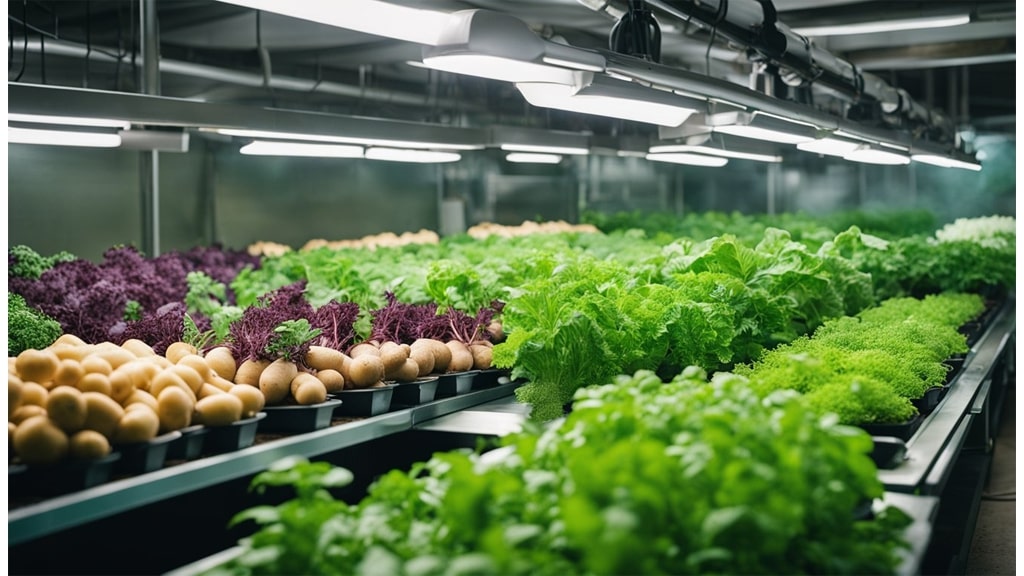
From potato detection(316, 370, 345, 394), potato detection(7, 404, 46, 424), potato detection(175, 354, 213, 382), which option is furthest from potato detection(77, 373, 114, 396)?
potato detection(316, 370, 345, 394)

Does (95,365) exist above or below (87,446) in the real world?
above

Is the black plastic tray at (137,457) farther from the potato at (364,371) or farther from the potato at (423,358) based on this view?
the potato at (423,358)

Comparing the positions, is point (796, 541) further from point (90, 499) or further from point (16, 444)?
point (16, 444)

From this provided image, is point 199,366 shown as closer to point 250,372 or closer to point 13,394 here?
point 250,372

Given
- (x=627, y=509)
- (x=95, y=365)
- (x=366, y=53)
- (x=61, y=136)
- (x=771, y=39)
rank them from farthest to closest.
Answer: (x=366, y=53) < (x=771, y=39) < (x=61, y=136) < (x=95, y=365) < (x=627, y=509)

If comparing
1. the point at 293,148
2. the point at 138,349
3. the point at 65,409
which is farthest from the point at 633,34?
the point at 65,409

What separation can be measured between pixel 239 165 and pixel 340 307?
5.90m

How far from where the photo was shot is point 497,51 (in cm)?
277

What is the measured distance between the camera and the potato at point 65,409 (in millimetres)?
2529

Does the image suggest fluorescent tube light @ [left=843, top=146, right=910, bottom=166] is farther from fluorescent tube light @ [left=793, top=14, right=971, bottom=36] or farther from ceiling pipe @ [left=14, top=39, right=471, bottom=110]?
ceiling pipe @ [left=14, top=39, right=471, bottom=110]

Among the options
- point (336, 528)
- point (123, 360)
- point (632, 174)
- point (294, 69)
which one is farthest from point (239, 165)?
point (336, 528)

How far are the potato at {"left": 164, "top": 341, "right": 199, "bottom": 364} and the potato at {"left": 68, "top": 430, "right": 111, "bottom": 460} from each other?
0.92 meters

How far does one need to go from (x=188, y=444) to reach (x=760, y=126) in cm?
327

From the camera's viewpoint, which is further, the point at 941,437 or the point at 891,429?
the point at 941,437
